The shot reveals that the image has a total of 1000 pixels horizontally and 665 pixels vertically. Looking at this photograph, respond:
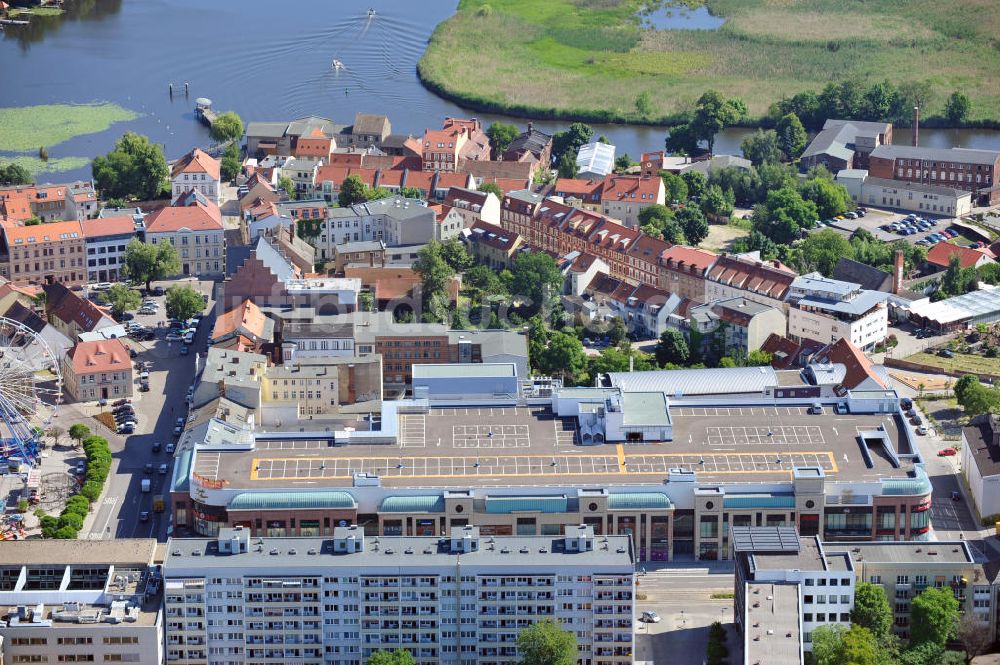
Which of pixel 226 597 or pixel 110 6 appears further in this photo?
pixel 110 6

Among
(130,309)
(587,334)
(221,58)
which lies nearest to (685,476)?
(587,334)

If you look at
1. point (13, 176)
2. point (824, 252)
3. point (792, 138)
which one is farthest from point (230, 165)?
point (824, 252)

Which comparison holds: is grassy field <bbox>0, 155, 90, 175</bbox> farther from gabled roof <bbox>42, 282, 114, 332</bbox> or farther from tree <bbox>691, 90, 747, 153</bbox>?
tree <bbox>691, 90, 747, 153</bbox>

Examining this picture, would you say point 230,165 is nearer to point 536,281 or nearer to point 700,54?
point 536,281

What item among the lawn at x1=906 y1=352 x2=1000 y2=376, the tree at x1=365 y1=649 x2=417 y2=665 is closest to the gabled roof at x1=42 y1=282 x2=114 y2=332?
the tree at x1=365 y1=649 x2=417 y2=665

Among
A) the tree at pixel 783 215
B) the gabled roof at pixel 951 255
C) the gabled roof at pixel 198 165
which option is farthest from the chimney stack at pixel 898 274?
the gabled roof at pixel 198 165

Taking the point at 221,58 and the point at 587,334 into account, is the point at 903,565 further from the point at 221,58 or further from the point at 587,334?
the point at 221,58

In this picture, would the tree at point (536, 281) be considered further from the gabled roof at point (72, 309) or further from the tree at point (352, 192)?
the gabled roof at point (72, 309)
